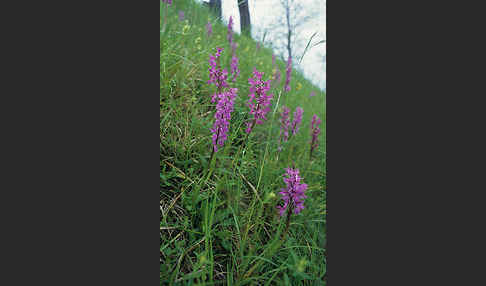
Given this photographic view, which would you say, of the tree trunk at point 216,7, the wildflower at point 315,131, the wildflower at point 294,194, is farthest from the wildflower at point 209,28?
the wildflower at point 294,194

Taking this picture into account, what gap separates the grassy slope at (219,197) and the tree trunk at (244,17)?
29 cm

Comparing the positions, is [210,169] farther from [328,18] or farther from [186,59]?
[328,18]

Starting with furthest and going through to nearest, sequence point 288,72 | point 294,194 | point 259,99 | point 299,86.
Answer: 1. point 299,86
2. point 288,72
3. point 259,99
4. point 294,194

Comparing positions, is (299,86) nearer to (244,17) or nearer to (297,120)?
(297,120)

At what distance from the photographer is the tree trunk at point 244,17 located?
154cm

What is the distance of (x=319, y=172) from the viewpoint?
1519 mm

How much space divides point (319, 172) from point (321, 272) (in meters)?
0.59

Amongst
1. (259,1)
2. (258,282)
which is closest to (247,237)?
(258,282)

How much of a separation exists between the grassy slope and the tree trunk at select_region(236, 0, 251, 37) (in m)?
0.29

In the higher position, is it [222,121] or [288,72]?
[288,72]

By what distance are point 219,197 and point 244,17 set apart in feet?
4.09

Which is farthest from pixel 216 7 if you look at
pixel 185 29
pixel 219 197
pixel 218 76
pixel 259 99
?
pixel 219 197

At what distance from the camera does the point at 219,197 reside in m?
1.17

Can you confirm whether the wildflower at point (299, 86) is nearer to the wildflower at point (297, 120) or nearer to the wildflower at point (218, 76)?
the wildflower at point (297, 120)
